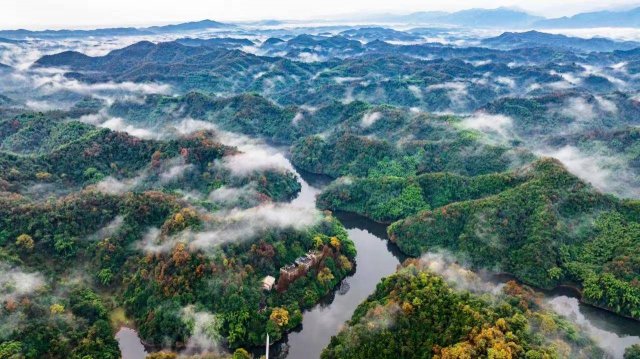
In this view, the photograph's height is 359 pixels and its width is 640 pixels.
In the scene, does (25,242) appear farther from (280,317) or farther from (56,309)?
(280,317)

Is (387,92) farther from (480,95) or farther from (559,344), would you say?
(559,344)

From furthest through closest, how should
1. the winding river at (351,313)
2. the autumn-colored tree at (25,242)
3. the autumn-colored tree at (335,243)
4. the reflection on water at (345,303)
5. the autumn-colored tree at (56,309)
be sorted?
the autumn-colored tree at (335,243) < the autumn-colored tree at (25,242) < the reflection on water at (345,303) < the winding river at (351,313) < the autumn-colored tree at (56,309)

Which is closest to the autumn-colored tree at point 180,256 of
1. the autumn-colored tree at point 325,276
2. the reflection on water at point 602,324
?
the autumn-colored tree at point 325,276

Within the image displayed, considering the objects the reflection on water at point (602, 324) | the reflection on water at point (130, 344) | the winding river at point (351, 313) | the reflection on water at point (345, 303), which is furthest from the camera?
the reflection on water at point (345, 303)

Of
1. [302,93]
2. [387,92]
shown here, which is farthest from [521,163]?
[302,93]

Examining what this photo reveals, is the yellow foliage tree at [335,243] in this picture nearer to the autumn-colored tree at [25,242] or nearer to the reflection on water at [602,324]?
the reflection on water at [602,324]

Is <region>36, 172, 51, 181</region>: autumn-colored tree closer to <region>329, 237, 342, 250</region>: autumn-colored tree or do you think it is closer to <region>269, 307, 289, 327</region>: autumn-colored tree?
<region>269, 307, 289, 327</region>: autumn-colored tree

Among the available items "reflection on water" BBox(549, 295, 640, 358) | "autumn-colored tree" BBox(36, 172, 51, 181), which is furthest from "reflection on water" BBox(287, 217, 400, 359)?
"autumn-colored tree" BBox(36, 172, 51, 181)

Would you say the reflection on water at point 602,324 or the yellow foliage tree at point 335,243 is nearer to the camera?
the reflection on water at point 602,324
